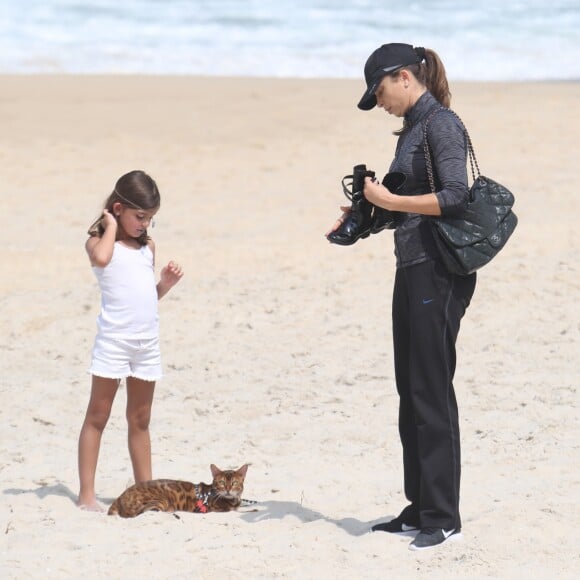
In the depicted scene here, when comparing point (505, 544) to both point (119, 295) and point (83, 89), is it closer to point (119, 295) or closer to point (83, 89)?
point (119, 295)

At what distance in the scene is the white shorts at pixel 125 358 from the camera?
5.11 meters

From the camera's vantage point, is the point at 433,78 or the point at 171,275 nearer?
the point at 433,78

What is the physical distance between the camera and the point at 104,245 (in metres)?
5.02

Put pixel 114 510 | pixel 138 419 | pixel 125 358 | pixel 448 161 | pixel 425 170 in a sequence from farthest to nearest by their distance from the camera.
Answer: pixel 138 419
pixel 114 510
pixel 125 358
pixel 425 170
pixel 448 161

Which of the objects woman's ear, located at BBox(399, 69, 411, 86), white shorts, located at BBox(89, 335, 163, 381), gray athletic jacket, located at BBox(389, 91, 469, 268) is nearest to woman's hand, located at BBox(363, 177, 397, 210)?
gray athletic jacket, located at BBox(389, 91, 469, 268)

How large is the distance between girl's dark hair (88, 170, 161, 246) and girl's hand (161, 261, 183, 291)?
29 centimetres

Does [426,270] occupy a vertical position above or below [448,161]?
below

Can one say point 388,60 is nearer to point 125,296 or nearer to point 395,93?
point 395,93

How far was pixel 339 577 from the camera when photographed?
14.5ft

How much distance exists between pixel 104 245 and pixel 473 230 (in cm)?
171

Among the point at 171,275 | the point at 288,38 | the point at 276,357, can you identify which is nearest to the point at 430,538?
the point at 171,275

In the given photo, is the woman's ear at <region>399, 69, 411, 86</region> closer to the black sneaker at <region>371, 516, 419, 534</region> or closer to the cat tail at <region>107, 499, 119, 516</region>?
the black sneaker at <region>371, 516, 419, 534</region>

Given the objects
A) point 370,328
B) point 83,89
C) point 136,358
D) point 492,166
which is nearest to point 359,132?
point 492,166

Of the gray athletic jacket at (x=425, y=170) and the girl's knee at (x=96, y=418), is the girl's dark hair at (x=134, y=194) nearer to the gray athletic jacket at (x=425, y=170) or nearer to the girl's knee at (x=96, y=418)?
the girl's knee at (x=96, y=418)
